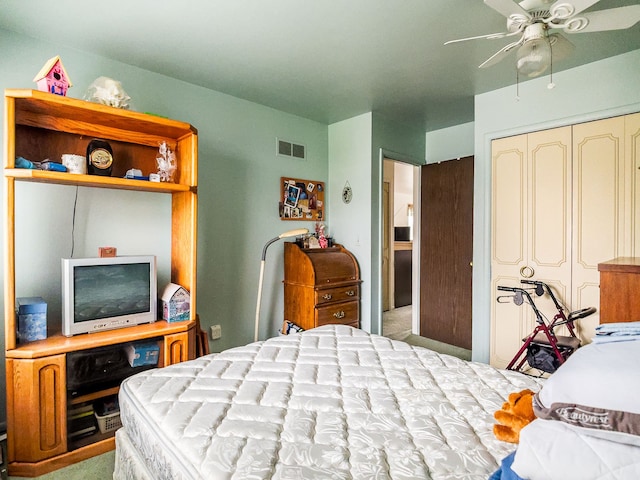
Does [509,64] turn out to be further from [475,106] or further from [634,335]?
[634,335]

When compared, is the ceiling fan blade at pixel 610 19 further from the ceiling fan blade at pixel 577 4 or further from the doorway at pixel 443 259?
the doorway at pixel 443 259

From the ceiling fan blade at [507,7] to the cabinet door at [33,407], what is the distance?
2.72 m

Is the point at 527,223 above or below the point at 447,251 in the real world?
above

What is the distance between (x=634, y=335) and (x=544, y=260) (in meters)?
2.04

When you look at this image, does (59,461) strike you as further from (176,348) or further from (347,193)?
(347,193)

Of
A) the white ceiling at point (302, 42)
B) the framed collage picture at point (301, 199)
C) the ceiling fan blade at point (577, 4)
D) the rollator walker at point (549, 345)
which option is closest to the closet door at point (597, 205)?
the rollator walker at point (549, 345)

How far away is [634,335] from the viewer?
1.05 m

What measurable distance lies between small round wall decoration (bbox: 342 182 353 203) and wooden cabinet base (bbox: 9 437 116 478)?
9.28ft

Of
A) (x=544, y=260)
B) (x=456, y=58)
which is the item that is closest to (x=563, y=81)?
(x=456, y=58)

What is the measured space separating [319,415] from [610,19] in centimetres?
206

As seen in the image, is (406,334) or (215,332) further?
(406,334)

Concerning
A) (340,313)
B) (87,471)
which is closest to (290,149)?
(340,313)

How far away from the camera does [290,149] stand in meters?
3.58

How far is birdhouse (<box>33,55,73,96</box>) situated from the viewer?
1.88 meters
